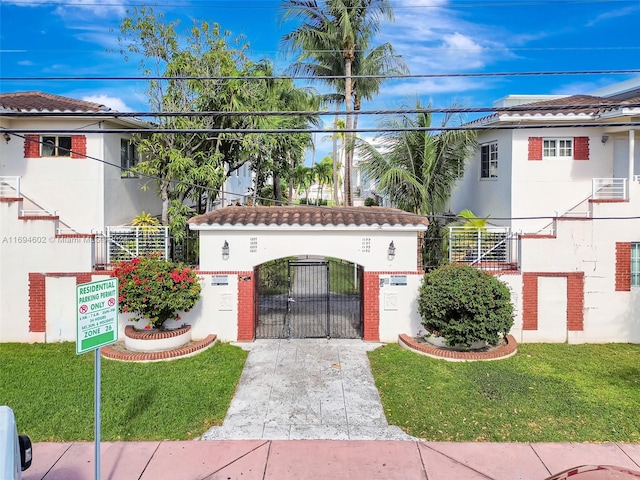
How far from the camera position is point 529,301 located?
13156mm

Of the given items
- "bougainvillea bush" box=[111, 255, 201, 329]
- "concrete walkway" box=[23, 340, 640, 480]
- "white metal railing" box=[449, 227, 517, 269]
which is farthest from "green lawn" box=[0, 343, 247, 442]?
"white metal railing" box=[449, 227, 517, 269]

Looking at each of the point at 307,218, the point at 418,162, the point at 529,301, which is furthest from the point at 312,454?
the point at 418,162

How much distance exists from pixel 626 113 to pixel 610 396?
8355mm

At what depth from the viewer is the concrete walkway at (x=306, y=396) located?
8.12 meters

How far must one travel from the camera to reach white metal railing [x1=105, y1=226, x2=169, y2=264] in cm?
1349

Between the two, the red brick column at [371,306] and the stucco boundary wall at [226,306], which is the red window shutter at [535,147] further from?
the red brick column at [371,306]

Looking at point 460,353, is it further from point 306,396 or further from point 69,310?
point 69,310

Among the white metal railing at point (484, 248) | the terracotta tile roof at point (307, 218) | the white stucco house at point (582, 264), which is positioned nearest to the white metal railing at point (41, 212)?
the terracotta tile roof at point (307, 218)

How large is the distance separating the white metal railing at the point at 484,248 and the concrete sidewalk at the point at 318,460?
658 centimetres

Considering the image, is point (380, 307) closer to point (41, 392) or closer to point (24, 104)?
point (41, 392)

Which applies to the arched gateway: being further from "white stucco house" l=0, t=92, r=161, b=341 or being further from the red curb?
"white stucco house" l=0, t=92, r=161, b=341

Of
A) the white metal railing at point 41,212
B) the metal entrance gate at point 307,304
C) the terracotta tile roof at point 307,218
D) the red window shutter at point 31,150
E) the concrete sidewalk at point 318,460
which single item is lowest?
the concrete sidewalk at point 318,460

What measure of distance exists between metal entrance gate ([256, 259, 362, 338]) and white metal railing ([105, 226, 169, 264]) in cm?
277

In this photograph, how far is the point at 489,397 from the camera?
9.29 meters
